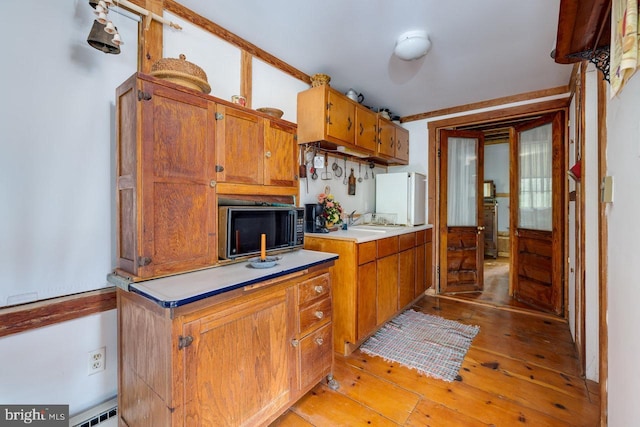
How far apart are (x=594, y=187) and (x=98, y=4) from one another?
2.98 metres

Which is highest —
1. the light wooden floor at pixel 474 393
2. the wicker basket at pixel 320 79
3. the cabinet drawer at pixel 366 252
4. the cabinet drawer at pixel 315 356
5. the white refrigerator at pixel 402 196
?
the wicker basket at pixel 320 79

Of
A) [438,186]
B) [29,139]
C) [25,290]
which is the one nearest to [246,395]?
[25,290]

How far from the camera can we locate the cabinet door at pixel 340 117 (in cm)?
246

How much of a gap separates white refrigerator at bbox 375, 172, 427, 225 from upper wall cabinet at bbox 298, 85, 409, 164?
38 cm

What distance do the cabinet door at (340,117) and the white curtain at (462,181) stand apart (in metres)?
1.78

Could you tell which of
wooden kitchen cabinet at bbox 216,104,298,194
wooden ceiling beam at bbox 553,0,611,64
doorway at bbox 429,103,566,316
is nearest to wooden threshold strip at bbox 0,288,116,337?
wooden kitchen cabinet at bbox 216,104,298,194

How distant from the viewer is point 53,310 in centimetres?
131

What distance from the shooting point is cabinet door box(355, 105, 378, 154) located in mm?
2820

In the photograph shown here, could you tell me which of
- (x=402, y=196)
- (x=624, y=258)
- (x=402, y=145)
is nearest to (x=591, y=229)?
(x=624, y=258)

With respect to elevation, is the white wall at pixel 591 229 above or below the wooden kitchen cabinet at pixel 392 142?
below

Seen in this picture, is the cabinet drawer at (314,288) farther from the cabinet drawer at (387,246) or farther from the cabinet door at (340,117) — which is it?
the cabinet door at (340,117)

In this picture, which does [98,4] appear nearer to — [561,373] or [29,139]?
[29,139]

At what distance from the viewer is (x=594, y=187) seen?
184cm

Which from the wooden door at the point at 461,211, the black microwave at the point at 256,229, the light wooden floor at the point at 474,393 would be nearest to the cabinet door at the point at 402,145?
the wooden door at the point at 461,211
